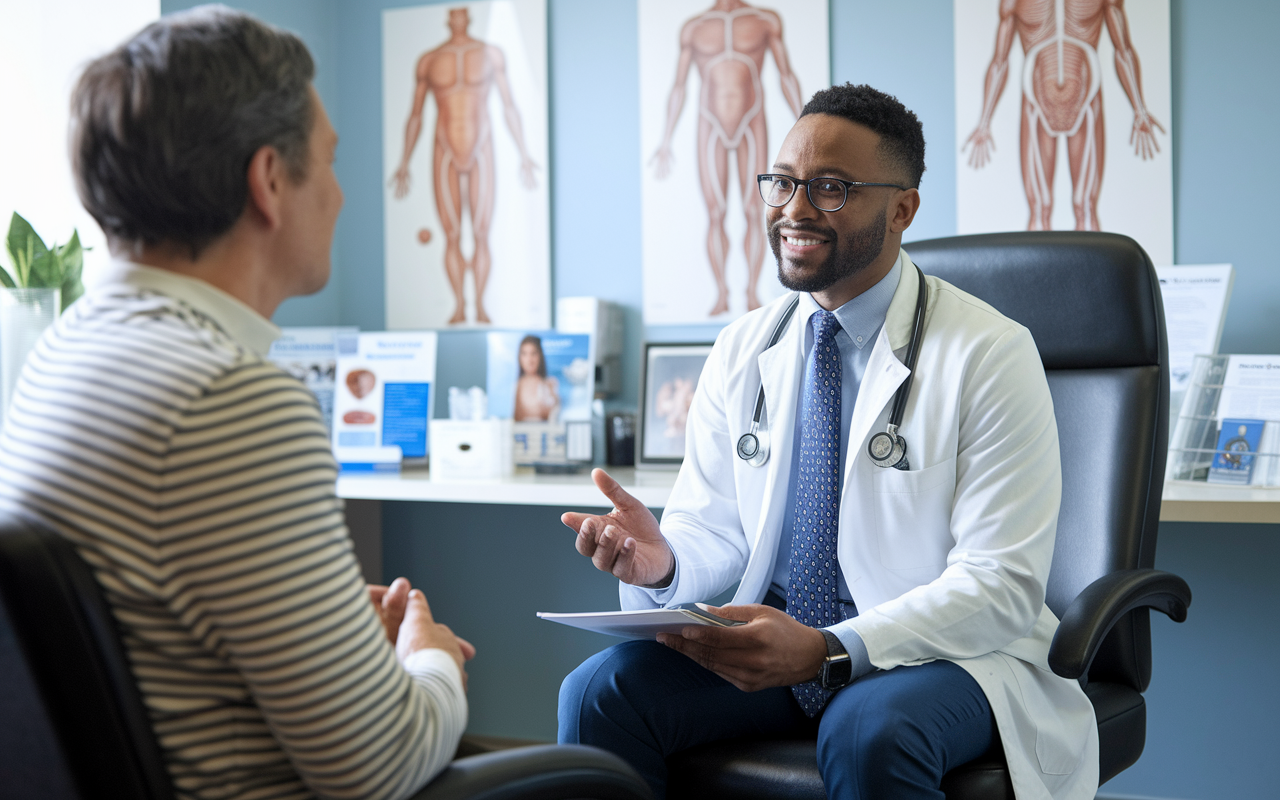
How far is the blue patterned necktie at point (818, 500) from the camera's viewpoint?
152cm

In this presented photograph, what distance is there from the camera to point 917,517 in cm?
146

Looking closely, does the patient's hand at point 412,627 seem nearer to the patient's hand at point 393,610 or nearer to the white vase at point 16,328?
the patient's hand at point 393,610

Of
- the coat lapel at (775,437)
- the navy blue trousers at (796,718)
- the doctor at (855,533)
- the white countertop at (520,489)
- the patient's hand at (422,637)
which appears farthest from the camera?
the white countertop at (520,489)

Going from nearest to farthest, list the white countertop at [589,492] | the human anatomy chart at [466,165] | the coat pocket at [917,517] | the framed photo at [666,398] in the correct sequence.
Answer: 1. the coat pocket at [917,517]
2. the white countertop at [589,492]
3. the framed photo at [666,398]
4. the human anatomy chart at [466,165]

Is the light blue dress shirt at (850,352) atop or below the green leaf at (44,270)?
below

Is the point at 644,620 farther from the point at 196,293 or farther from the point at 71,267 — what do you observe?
the point at 71,267

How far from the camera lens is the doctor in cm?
129

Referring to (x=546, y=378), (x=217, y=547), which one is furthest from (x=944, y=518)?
(x=546, y=378)

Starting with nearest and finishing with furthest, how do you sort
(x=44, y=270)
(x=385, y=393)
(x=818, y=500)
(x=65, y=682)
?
(x=65, y=682) < (x=818, y=500) < (x=44, y=270) < (x=385, y=393)

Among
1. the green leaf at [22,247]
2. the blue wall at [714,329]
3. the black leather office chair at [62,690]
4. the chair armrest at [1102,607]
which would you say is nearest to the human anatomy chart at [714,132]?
the blue wall at [714,329]

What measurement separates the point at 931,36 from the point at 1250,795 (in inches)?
80.0

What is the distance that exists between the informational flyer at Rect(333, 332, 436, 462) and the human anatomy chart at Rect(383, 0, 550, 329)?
1.00 feet

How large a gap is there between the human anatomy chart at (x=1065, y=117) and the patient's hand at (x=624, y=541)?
1370 mm

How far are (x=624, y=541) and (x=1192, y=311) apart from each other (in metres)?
1.51
